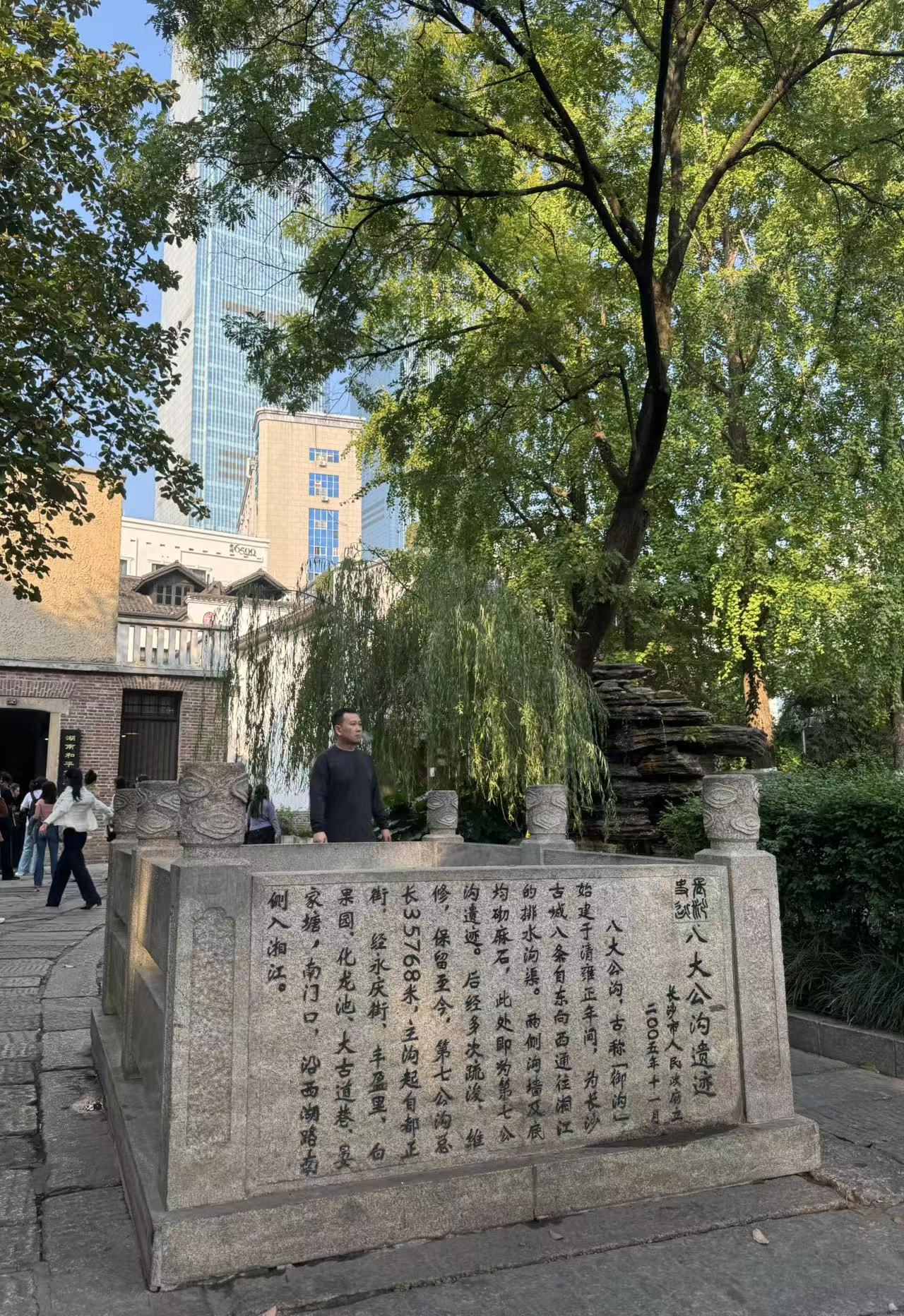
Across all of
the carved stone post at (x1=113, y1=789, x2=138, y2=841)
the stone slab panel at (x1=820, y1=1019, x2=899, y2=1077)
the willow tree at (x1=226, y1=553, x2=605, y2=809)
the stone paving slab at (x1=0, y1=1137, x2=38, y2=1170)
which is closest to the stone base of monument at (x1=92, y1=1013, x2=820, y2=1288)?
the stone paving slab at (x1=0, y1=1137, x2=38, y2=1170)

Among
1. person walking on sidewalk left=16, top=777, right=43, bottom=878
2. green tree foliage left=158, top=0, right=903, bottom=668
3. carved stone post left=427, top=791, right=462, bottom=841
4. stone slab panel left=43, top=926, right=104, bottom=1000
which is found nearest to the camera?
carved stone post left=427, top=791, right=462, bottom=841

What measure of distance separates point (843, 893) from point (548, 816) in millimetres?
1799

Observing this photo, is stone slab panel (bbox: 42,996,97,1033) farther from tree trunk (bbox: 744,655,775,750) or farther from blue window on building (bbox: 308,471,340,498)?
blue window on building (bbox: 308,471,340,498)

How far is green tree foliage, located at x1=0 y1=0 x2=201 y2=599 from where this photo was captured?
27.5ft

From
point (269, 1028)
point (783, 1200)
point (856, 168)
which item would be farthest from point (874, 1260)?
point (856, 168)

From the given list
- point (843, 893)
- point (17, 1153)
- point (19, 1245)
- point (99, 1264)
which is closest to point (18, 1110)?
point (17, 1153)

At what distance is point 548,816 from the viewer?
16.5 ft

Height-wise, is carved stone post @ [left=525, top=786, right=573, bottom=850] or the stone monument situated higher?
carved stone post @ [left=525, top=786, right=573, bottom=850]

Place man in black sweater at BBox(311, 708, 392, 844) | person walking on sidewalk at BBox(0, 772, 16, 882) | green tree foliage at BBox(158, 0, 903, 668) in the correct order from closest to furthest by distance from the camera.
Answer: man in black sweater at BBox(311, 708, 392, 844)
green tree foliage at BBox(158, 0, 903, 668)
person walking on sidewalk at BBox(0, 772, 16, 882)

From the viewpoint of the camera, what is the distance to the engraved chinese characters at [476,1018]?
2869mm

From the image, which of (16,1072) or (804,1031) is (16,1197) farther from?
(804,1031)

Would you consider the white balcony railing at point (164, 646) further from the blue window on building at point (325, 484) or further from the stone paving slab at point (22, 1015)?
the blue window on building at point (325, 484)

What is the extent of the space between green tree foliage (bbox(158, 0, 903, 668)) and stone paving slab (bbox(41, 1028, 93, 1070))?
5996 mm

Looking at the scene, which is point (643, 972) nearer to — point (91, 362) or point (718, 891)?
point (718, 891)
